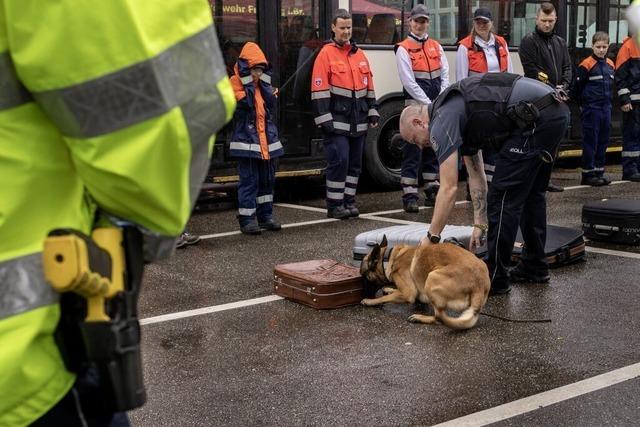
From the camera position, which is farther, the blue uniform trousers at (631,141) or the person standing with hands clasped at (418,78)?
the blue uniform trousers at (631,141)

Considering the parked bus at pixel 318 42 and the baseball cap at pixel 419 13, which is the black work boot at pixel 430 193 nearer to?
the parked bus at pixel 318 42

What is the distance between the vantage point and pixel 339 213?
886cm

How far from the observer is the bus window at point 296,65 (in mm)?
9454

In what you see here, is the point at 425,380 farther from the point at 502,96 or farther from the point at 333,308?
the point at 502,96

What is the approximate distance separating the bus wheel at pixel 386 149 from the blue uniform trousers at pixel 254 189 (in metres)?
2.28

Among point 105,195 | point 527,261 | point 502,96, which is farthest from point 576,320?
point 105,195

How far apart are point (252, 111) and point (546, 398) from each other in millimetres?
4807

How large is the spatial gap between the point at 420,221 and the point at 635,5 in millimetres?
6921

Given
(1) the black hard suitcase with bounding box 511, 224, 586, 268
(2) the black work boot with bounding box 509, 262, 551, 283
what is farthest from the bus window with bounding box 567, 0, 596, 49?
(2) the black work boot with bounding box 509, 262, 551, 283

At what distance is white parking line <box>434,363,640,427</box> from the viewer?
3.70m

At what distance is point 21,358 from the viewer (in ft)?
4.63

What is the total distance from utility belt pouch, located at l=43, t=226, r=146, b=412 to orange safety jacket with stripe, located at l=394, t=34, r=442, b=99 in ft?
27.3

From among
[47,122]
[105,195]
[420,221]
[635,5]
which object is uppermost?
[635,5]

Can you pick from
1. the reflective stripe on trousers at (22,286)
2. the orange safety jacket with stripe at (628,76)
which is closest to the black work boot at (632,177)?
the orange safety jacket with stripe at (628,76)
